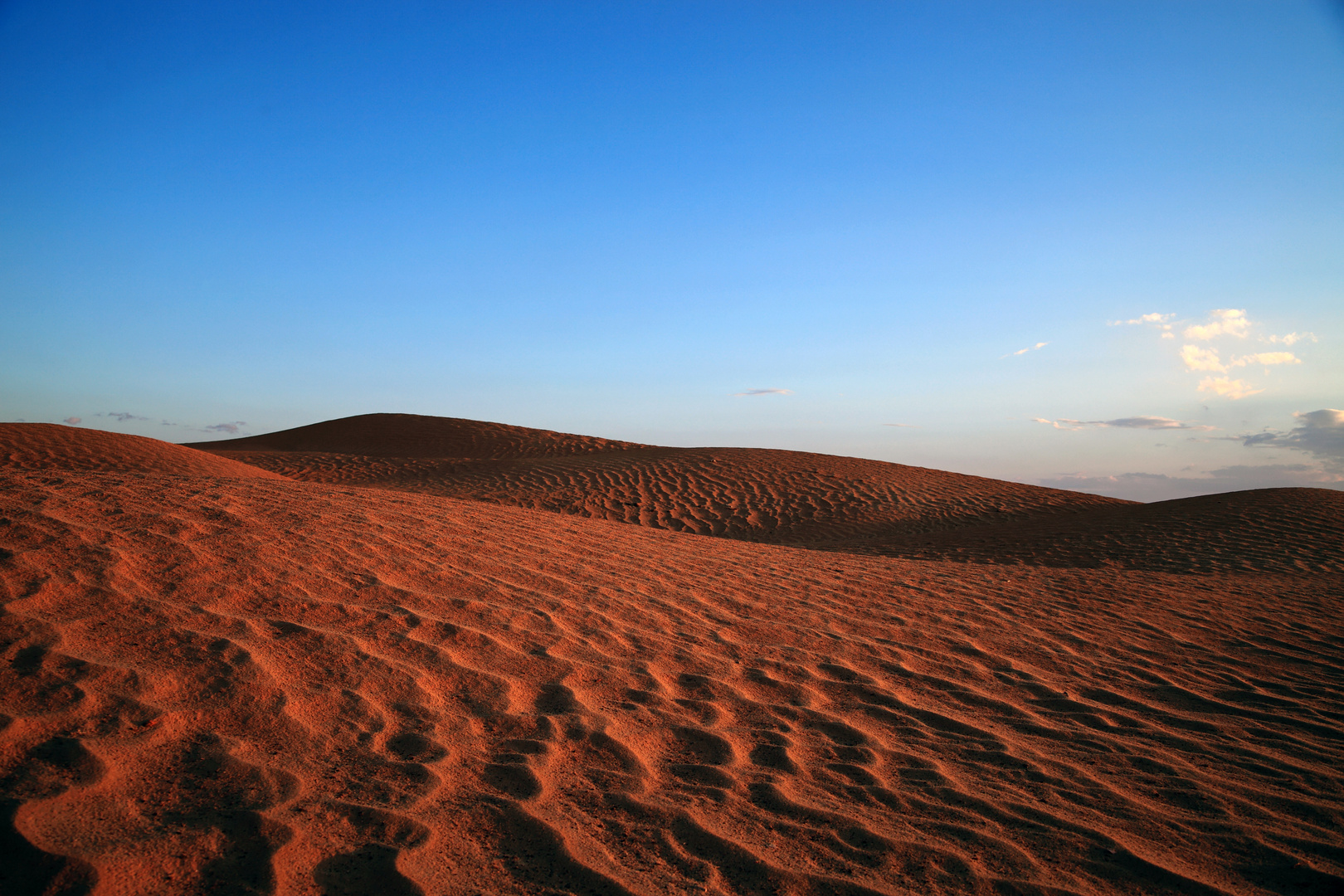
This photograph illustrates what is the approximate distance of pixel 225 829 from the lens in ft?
6.84

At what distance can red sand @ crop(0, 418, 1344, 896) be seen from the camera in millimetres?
2117

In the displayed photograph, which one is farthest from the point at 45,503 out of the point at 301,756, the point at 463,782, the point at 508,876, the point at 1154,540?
the point at 1154,540

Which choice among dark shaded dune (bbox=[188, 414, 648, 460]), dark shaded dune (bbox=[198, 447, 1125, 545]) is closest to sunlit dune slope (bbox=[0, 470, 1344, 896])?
dark shaded dune (bbox=[198, 447, 1125, 545])

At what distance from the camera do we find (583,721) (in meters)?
3.05

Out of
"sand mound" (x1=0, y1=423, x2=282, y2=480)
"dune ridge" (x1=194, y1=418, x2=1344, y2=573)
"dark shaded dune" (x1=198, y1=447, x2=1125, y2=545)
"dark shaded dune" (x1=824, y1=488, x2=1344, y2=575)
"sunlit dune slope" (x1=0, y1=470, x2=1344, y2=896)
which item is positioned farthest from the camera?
"dark shaded dune" (x1=198, y1=447, x2=1125, y2=545)

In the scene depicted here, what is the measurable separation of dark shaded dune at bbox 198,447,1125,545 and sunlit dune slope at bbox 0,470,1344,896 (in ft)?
24.7

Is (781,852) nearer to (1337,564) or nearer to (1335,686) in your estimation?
(1335,686)

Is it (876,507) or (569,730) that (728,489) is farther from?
(569,730)

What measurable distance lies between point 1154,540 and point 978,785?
1015 cm

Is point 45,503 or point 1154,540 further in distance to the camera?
point 1154,540

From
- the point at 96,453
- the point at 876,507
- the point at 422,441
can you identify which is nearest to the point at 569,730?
the point at 876,507

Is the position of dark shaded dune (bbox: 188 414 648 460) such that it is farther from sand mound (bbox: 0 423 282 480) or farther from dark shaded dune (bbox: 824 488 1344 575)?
dark shaded dune (bbox: 824 488 1344 575)

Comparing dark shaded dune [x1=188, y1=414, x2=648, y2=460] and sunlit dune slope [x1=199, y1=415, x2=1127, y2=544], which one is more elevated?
dark shaded dune [x1=188, y1=414, x2=648, y2=460]

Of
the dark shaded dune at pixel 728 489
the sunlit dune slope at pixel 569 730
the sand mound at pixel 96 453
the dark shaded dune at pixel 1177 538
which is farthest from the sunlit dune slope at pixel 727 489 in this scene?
the sunlit dune slope at pixel 569 730
